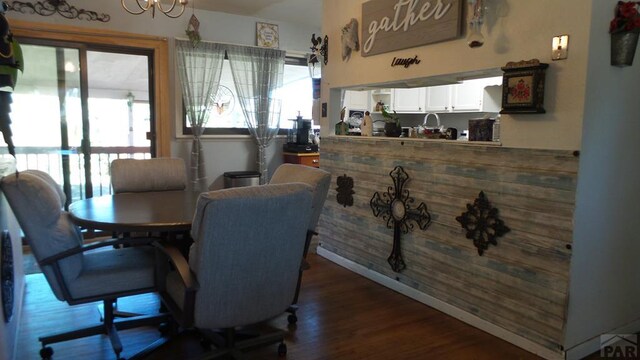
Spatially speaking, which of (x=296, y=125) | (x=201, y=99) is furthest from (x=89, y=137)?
(x=296, y=125)

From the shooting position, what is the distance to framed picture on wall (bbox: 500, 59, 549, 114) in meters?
2.18

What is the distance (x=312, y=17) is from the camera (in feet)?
17.4

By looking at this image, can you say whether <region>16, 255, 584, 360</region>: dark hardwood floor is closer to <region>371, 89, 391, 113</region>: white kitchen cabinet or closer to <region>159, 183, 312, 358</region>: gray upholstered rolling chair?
<region>159, 183, 312, 358</region>: gray upholstered rolling chair

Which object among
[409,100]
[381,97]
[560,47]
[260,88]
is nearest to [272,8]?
[260,88]

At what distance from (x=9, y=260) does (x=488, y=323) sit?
271cm

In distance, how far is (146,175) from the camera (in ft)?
10.4

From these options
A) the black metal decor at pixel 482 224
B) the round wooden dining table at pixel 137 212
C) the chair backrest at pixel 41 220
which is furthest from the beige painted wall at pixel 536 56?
the chair backrest at pixel 41 220

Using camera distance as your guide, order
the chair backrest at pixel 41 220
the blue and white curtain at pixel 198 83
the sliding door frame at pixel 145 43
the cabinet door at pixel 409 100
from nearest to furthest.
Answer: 1. the chair backrest at pixel 41 220
2. the sliding door frame at pixel 145 43
3. the blue and white curtain at pixel 198 83
4. the cabinet door at pixel 409 100

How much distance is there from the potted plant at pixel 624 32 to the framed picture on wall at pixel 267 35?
397 cm

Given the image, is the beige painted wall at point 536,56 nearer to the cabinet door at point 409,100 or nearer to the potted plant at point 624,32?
the potted plant at point 624,32

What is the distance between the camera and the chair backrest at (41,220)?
1.85 m

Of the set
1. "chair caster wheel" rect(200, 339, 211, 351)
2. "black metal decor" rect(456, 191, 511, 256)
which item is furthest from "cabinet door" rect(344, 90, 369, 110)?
"chair caster wheel" rect(200, 339, 211, 351)

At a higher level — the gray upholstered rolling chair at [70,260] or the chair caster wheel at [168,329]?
the gray upholstered rolling chair at [70,260]

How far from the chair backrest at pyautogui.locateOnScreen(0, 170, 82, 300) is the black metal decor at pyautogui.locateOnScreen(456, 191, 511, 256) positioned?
2.17 meters
